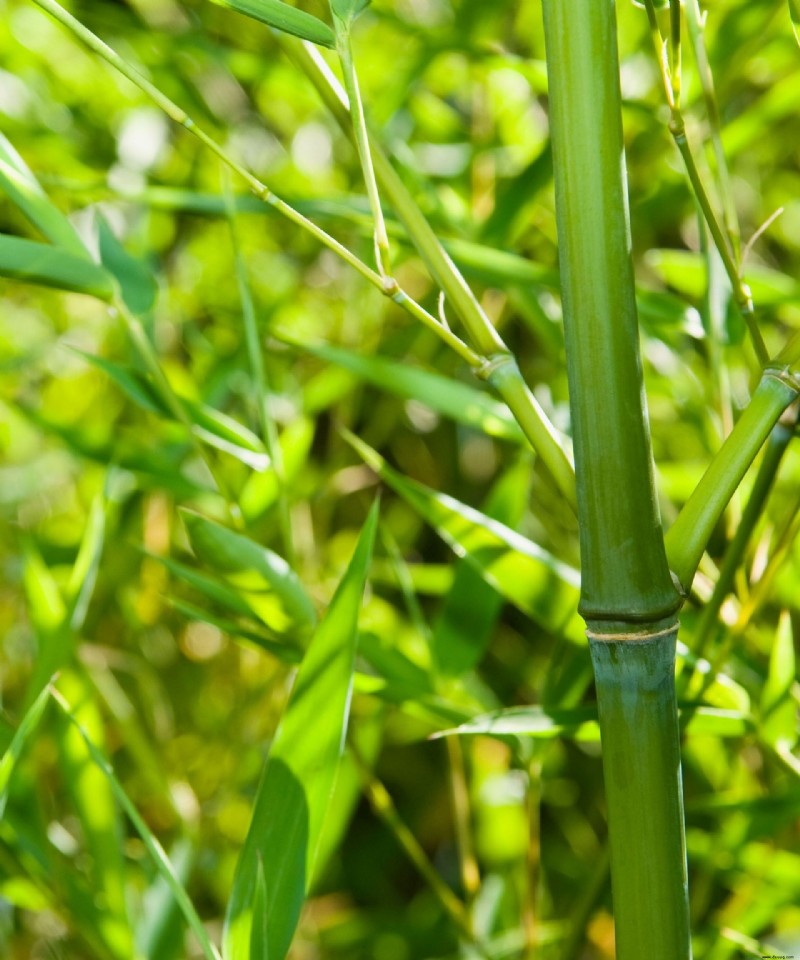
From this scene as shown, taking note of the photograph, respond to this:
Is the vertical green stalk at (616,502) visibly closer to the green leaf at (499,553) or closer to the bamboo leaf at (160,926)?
the green leaf at (499,553)

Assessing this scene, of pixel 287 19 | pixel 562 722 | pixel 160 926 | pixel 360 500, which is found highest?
pixel 360 500

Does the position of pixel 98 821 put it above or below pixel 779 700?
below

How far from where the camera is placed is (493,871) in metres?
0.60

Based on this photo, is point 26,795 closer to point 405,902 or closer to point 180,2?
point 405,902

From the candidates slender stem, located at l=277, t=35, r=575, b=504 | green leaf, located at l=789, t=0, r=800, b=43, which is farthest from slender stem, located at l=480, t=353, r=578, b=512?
green leaf, located at l=789, t=0, r=800, b=43

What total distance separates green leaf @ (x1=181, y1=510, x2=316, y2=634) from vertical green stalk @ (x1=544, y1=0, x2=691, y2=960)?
0.40 feet

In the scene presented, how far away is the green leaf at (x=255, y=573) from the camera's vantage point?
1.10 ft

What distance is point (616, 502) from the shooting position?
0.24 meters

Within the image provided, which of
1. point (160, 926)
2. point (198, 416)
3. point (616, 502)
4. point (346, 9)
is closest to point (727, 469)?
point (616, 502)

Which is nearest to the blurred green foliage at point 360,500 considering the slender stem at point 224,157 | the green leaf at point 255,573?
the green leaf at point 255,573

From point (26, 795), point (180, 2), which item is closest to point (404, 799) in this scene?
point (26, 795)

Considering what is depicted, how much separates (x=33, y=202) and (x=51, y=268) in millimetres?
21

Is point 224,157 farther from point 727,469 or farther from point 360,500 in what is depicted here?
point 360,500

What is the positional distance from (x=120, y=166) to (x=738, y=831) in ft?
1.98
